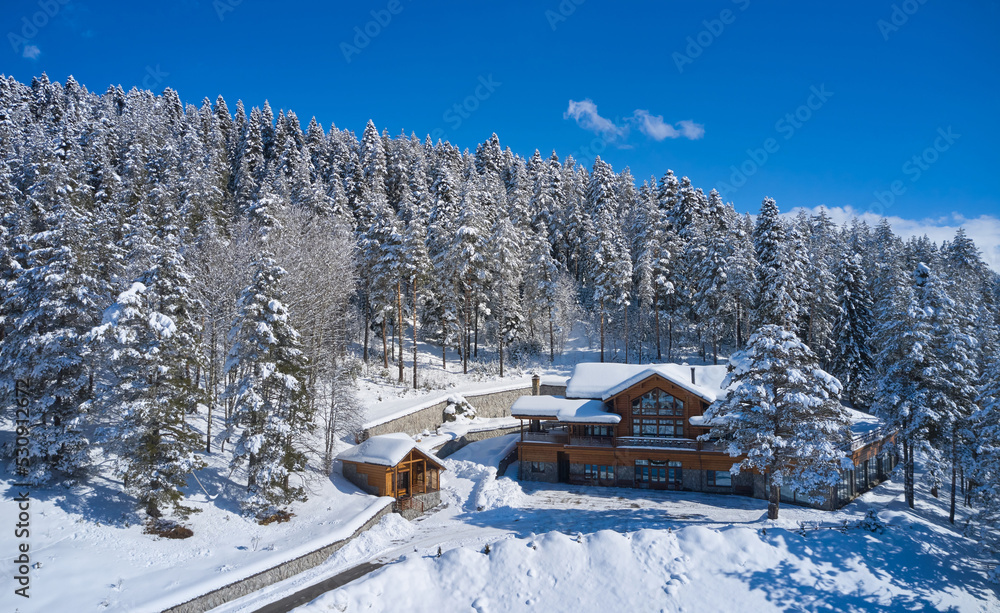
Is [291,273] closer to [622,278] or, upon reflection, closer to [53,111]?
[622,278]

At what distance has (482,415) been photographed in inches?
1629

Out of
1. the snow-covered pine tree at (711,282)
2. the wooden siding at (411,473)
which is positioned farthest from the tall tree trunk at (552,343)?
the wooden siding at (411,473)

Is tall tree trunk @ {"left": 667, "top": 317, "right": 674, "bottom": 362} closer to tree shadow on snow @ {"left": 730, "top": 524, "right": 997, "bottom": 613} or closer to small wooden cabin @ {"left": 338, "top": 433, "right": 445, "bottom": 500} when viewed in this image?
small wooden cabin @ {"left": 338, "top": 433, "right": 445, "bottom": 500}

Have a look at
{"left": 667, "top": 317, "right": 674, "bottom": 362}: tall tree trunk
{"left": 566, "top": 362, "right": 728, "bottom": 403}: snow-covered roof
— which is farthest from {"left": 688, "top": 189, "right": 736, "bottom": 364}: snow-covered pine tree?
{"left": 566, "top": 362, "right": 728, "bottom": 403}: snow-covered roof

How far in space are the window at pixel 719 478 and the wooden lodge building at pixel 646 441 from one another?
0.05 m

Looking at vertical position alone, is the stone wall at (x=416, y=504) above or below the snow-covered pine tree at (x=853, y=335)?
below

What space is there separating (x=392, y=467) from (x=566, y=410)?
1100cm

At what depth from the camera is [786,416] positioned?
2208 cm

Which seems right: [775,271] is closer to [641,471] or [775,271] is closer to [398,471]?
[641,471]

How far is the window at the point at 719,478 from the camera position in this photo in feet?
93.4

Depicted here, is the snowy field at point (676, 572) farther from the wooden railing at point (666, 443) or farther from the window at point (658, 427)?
the window at point (658, 427)

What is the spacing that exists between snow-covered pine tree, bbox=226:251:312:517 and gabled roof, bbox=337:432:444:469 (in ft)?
13.6

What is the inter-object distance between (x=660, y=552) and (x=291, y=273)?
24.9 meters

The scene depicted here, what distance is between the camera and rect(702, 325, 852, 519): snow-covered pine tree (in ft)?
69.2
